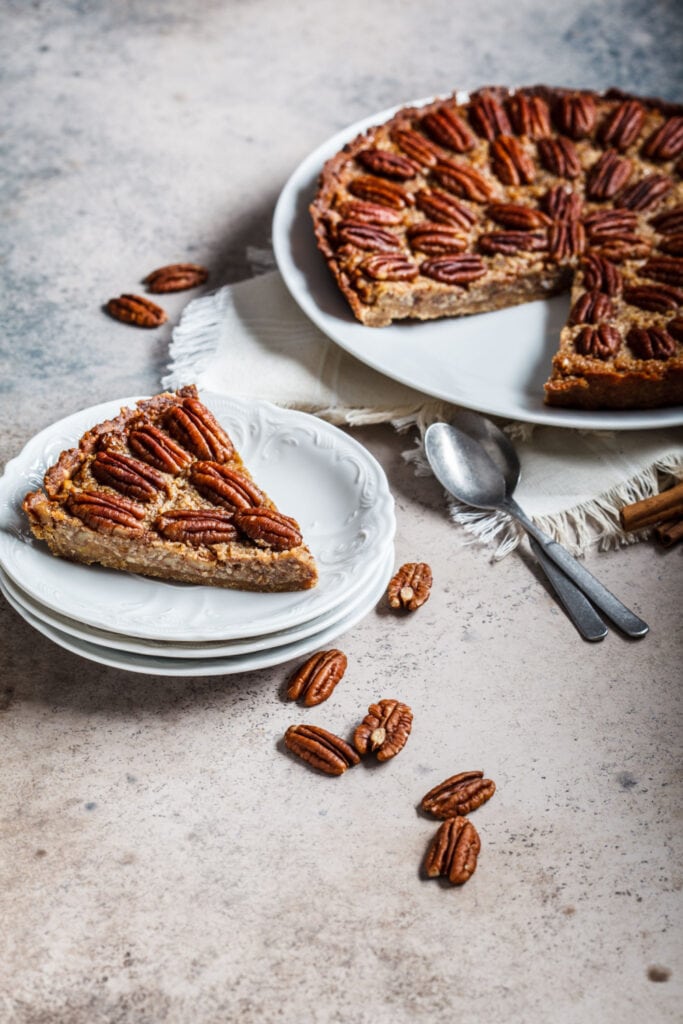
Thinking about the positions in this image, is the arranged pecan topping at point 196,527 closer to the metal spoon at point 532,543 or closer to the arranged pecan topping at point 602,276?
the metal spoon at point 532,543

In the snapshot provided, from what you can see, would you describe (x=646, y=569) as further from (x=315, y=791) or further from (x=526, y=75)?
(x=526, y=75)

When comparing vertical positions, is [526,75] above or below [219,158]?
above

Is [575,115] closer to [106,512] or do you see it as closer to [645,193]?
[645,193]

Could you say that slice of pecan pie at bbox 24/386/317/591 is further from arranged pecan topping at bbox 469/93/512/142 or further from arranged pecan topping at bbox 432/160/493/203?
arranged pecan topping at bbox 469/93/512/142

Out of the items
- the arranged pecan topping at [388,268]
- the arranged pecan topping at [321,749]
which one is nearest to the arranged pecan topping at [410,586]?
the arranged pecan topping at [321,749]

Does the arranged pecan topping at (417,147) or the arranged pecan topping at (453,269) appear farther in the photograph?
the arranged pecan topping at (417,147)

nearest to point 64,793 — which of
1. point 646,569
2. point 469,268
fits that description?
point 646,569
